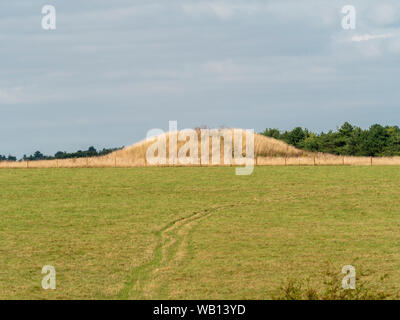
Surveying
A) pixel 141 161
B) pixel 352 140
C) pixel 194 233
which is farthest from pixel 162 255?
pixel 352 140

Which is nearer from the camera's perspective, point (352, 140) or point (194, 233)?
point (194, 233)

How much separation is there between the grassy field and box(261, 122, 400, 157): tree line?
55566mm

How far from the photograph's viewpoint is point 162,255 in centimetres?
2330

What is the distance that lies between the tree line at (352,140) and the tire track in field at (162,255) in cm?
7670

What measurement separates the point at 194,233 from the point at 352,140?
86000 millimetres

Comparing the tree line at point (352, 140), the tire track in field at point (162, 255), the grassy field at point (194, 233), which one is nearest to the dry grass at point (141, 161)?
the grassy field at point (194, 233)

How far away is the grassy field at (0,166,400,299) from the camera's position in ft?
62.7

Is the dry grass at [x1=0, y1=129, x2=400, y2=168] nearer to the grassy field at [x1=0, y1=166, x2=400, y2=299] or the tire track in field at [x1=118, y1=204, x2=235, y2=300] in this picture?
the grassy field at [x1=0, y1=166, x2=400, y2=299]

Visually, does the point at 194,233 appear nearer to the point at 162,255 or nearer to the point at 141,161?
the point at 162,255

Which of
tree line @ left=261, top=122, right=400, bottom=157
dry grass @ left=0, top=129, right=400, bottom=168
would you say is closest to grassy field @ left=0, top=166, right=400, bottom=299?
dry grass @ left=0, top=129, right=400, bottom=168

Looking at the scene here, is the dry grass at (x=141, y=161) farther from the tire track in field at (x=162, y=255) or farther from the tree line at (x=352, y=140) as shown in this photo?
the tree line at (x=352, y=140)

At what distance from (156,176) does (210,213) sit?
1735 centimetres
